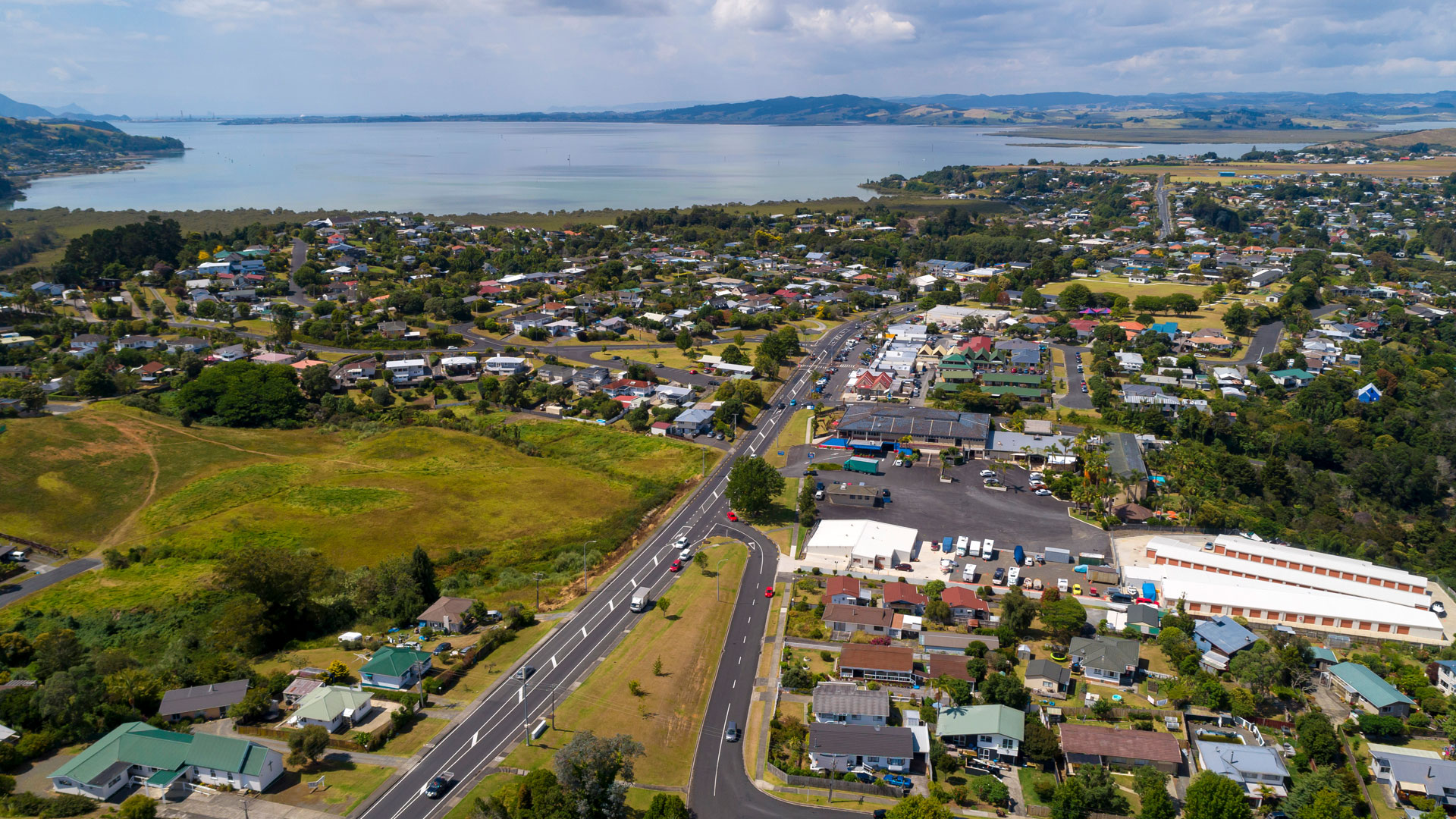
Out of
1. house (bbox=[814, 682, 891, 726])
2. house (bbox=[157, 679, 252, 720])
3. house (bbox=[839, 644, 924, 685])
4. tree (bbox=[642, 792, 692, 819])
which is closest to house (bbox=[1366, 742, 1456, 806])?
house (bbox=[839, 644, 924, 685])

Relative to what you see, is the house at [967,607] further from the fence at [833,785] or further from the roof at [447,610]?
the roof at [447,610]

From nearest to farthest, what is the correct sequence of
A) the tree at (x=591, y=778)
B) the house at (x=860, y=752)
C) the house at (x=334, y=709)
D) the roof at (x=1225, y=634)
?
1. the tree at (x=591, y=778)
2. the house at (x=860, y=752)
3. the house at (x=334, y=709)
4. the roof at (x=1225, y=634)

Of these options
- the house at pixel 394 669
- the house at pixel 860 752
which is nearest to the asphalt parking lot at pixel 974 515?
the house at pixel 860 752

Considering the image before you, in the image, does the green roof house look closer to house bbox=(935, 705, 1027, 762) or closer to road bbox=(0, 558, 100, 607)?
road bbox=(0, 558, 100, 607)

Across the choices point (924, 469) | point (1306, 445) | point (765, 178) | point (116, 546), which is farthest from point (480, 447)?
point (765, 178)

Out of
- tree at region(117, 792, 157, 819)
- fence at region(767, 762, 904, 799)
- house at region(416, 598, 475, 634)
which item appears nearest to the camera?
tree at region(117, 792, 157, 819)

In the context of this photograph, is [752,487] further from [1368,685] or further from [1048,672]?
[1368,685]

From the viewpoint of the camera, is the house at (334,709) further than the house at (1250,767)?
Yes
